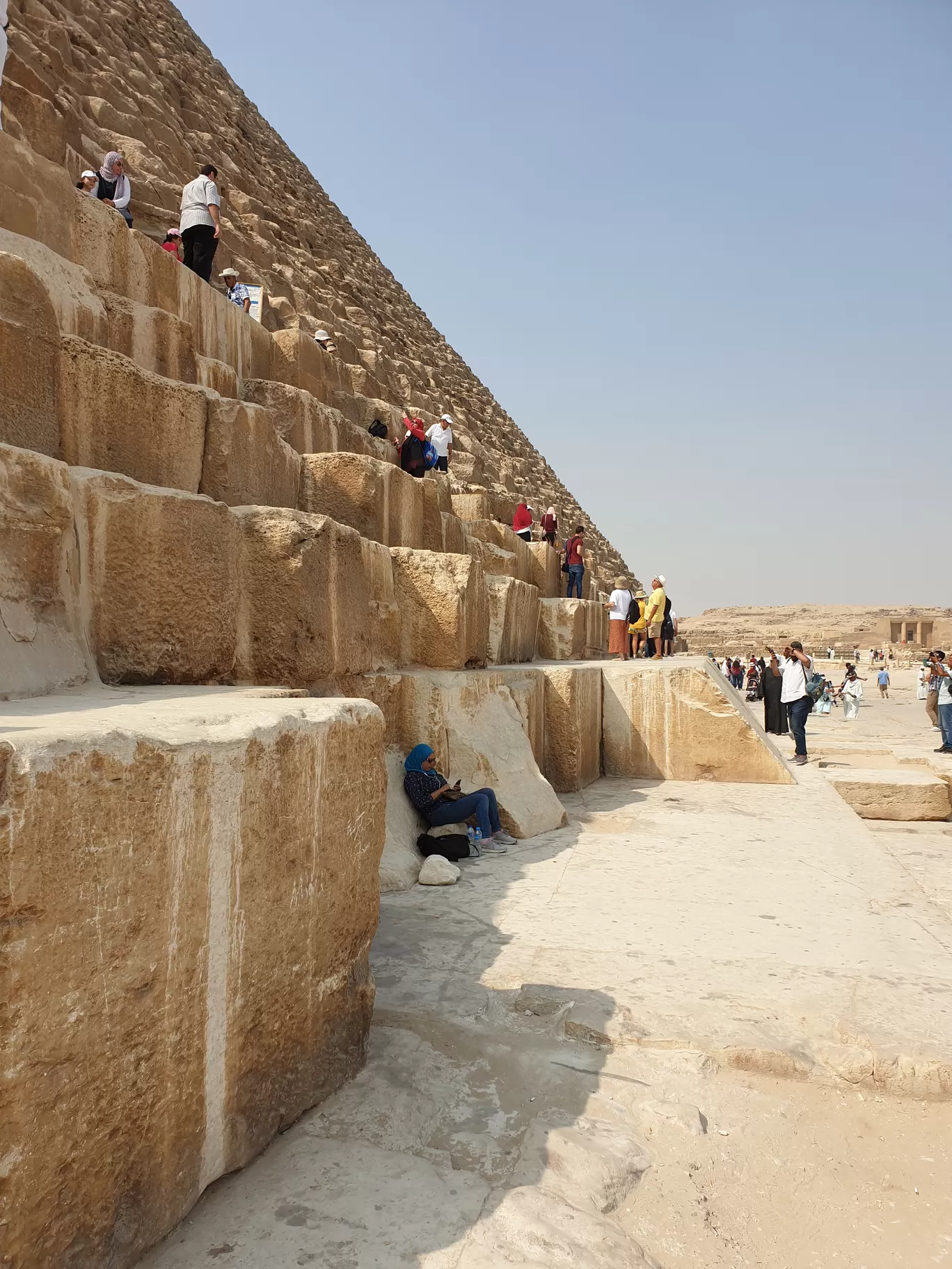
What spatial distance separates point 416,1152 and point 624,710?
5.41m

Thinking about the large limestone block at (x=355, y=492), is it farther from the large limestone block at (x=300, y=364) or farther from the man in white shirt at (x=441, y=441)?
the man in white shirt at (x=441, y=441)

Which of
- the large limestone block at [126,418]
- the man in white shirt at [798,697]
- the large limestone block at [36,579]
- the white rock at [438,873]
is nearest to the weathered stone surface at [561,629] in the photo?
the man in white shirt at [798,697]

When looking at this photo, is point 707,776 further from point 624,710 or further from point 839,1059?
point 839,1059

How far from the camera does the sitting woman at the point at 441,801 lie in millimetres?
4793

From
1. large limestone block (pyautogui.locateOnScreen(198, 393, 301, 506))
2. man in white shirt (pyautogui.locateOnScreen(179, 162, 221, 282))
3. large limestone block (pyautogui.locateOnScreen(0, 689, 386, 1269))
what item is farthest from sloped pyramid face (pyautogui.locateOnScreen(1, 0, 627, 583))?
large limestone block (pyautogui.locateOnScreen(0, 689, 386, 1269))

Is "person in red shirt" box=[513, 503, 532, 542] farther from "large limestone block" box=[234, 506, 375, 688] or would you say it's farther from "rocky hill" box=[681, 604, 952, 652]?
"rocky hill" box=[681, 604, 952, 652]

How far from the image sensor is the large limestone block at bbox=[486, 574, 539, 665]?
24.4ft

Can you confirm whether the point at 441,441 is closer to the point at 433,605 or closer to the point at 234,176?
the point at 433,605

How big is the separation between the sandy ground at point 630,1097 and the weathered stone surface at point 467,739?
43.2 inches

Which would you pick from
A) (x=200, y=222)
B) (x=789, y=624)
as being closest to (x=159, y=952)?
(x=200, y=222)

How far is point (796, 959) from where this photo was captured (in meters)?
3.24

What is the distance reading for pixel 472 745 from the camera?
531 cm

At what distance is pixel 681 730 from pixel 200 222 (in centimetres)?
615

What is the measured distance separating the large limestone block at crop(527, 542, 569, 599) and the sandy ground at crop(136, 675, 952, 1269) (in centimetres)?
848
